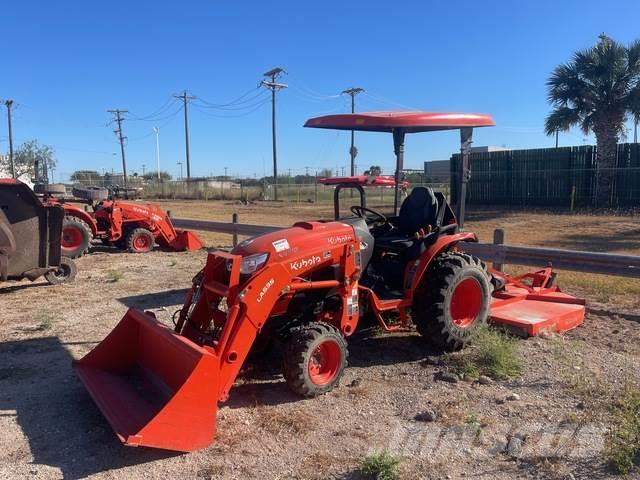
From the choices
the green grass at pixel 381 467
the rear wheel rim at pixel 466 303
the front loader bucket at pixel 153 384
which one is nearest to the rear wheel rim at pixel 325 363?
Answer: the front loader bucket at pixel 153 384

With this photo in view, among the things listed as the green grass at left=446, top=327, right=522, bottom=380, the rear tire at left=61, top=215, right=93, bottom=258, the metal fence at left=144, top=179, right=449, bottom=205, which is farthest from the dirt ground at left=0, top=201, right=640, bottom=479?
the metal fence at left=144, top=179, right=449, bottom=205

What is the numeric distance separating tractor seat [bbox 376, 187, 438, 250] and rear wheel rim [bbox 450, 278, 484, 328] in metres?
0.70

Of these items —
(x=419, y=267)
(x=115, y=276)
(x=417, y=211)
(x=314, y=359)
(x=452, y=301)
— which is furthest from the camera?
(x=115, y=276)

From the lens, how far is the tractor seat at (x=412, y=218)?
5.68 metres

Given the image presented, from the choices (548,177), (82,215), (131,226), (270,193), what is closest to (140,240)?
(131,226)

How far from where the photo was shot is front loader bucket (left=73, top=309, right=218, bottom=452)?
3562 mm

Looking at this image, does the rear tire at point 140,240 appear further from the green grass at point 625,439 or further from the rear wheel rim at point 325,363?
the green grass at point 625,439

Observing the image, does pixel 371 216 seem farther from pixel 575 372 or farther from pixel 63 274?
pixel 63 274

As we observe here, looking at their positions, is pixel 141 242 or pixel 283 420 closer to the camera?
pixel 283 420

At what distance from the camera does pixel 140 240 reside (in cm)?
1278

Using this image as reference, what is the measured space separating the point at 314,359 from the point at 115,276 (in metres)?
5.97

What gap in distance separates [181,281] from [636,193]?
19.4 metres

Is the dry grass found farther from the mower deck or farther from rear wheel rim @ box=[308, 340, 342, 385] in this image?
the mower deck

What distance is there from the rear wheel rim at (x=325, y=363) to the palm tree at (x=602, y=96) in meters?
21.4
